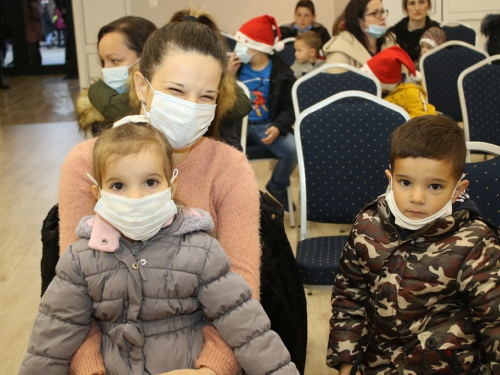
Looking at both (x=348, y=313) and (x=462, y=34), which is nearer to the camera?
(x=348, y=313)

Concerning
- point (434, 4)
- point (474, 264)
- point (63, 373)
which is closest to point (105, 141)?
point (63, 373)

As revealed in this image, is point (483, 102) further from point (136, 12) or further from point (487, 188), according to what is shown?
point (136, 12)

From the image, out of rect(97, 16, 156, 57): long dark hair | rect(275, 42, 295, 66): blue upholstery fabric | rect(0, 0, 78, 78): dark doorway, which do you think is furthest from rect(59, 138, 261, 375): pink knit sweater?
rect(0, 0, 78, 78): dark doorway

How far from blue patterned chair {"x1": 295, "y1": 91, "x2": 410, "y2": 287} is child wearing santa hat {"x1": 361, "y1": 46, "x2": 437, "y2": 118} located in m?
1.02

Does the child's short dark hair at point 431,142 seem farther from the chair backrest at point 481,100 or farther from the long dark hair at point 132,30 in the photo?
the chair backrest at point 481,100

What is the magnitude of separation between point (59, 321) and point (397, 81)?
2987 mm

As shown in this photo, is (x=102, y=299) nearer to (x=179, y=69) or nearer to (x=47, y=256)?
(x=47, y=256)

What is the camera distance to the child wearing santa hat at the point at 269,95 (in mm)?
4496

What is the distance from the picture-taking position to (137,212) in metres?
1.56

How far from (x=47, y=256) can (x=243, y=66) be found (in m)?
3.17

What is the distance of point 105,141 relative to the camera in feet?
5.32

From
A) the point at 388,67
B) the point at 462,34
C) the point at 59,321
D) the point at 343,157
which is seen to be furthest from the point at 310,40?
the point at 59,321

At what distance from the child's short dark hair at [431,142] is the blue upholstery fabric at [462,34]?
16.2 ft

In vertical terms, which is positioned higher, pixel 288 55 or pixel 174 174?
pixel 174 174
